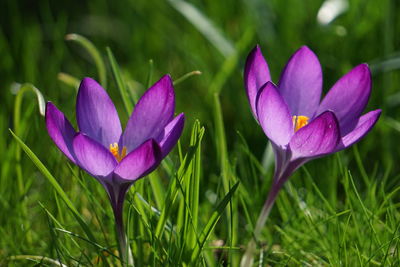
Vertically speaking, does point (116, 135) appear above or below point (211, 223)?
above

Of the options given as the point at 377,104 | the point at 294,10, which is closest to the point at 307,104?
the point at 377,104

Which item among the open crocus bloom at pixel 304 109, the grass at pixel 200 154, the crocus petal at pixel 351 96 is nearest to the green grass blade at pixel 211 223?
the grass at pixel 200 154

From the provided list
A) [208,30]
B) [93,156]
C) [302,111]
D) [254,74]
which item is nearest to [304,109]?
[302,111]

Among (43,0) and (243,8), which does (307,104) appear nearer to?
(243,8)

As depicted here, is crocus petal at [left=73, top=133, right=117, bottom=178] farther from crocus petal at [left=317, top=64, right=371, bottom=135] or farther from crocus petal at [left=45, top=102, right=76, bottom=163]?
crocus petal at [left=317, top=64, right=371, bottom=135]

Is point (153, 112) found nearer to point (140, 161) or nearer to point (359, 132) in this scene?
point (140, 161)
